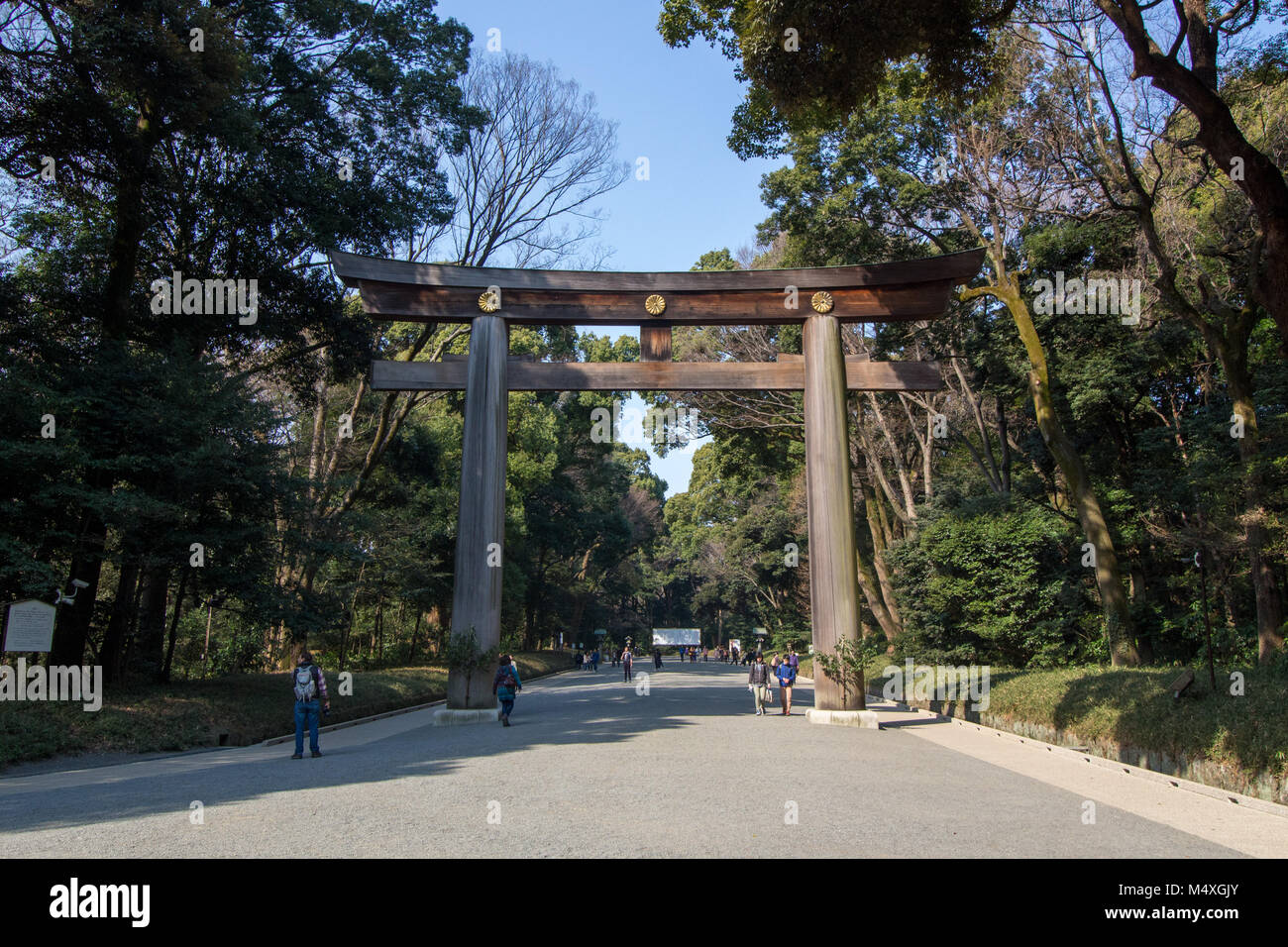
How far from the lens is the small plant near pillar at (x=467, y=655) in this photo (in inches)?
547

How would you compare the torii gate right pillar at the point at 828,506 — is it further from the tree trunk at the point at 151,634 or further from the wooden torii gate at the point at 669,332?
the tree trunk at the point at 151,634

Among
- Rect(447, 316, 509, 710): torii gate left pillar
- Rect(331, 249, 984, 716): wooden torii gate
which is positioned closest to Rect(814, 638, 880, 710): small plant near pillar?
Rect(331, 249, 984, 716): wooden torii gate

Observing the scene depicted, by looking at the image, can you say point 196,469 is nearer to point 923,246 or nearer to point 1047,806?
point 1047,806

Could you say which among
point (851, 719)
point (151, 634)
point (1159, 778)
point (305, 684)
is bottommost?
point (851, 719)

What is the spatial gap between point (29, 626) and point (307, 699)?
3829 mm

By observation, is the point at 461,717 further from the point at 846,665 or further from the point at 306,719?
the point at 846,665

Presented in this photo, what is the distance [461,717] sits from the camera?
14.0 m

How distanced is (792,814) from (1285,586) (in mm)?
16839

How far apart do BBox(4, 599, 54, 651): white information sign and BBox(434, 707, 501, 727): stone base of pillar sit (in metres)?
5.73

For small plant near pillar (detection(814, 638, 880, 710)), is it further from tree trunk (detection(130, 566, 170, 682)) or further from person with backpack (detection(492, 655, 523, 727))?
tree trunk (detection(130, 566, 170, 682))

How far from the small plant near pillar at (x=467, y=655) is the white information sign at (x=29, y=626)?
18.5 ft

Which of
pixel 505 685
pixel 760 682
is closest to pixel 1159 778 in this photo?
pixel 760 682

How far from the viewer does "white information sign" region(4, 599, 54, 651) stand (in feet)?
A: 34.9

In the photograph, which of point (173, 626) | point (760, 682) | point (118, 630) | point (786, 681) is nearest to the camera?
point (118, 630)
